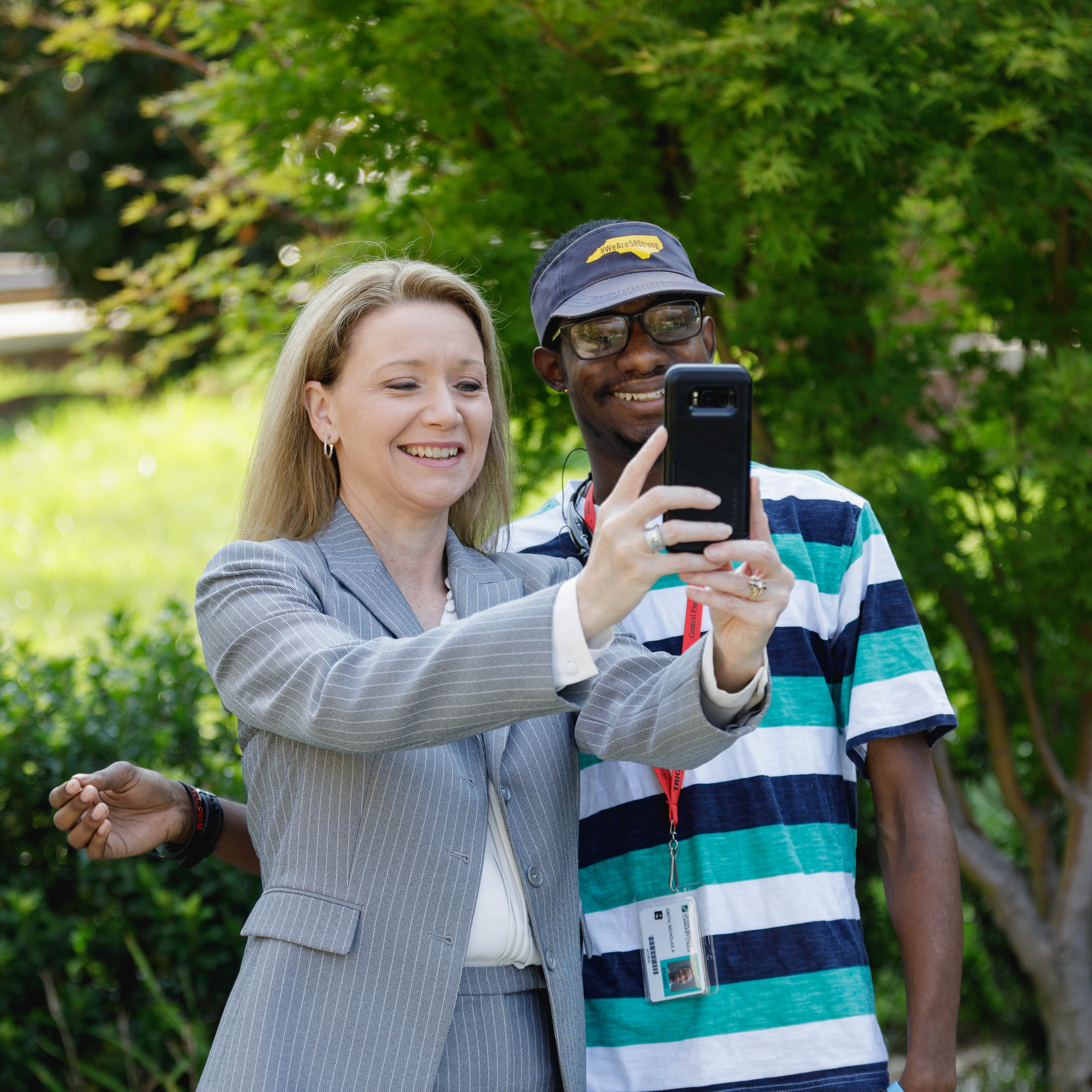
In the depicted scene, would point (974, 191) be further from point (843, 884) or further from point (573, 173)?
point (843, 884)

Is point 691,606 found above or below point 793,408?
below

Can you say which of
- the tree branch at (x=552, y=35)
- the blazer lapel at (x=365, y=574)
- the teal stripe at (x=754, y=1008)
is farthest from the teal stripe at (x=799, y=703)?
the tree branch at (x=552, y=35)

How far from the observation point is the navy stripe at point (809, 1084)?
1861mm

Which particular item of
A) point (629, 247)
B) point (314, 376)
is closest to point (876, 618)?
point (629, 247)

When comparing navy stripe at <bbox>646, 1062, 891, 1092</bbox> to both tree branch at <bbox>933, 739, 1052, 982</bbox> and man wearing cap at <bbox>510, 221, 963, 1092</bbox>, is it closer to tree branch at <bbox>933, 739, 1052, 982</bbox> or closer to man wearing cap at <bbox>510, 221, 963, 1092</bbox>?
man wearing cap at <bbox>510, 221, 963, 1092</bbox>

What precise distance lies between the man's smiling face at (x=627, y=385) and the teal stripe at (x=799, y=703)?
1.65 feet

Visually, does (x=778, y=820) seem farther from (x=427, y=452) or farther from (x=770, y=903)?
(x=427, y=452)

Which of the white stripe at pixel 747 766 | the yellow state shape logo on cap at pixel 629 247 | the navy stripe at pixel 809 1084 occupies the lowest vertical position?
the navy stripe at pixel 809 1084

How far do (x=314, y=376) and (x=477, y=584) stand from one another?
0.44m

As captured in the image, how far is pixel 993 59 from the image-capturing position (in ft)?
8.82

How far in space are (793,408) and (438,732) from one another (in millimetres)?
2037

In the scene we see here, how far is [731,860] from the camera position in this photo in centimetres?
195

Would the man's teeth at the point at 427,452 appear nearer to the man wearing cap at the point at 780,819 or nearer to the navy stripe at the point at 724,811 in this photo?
the man wearing cap at the point at 780,819

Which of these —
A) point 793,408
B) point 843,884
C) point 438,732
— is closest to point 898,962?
point 793,408
